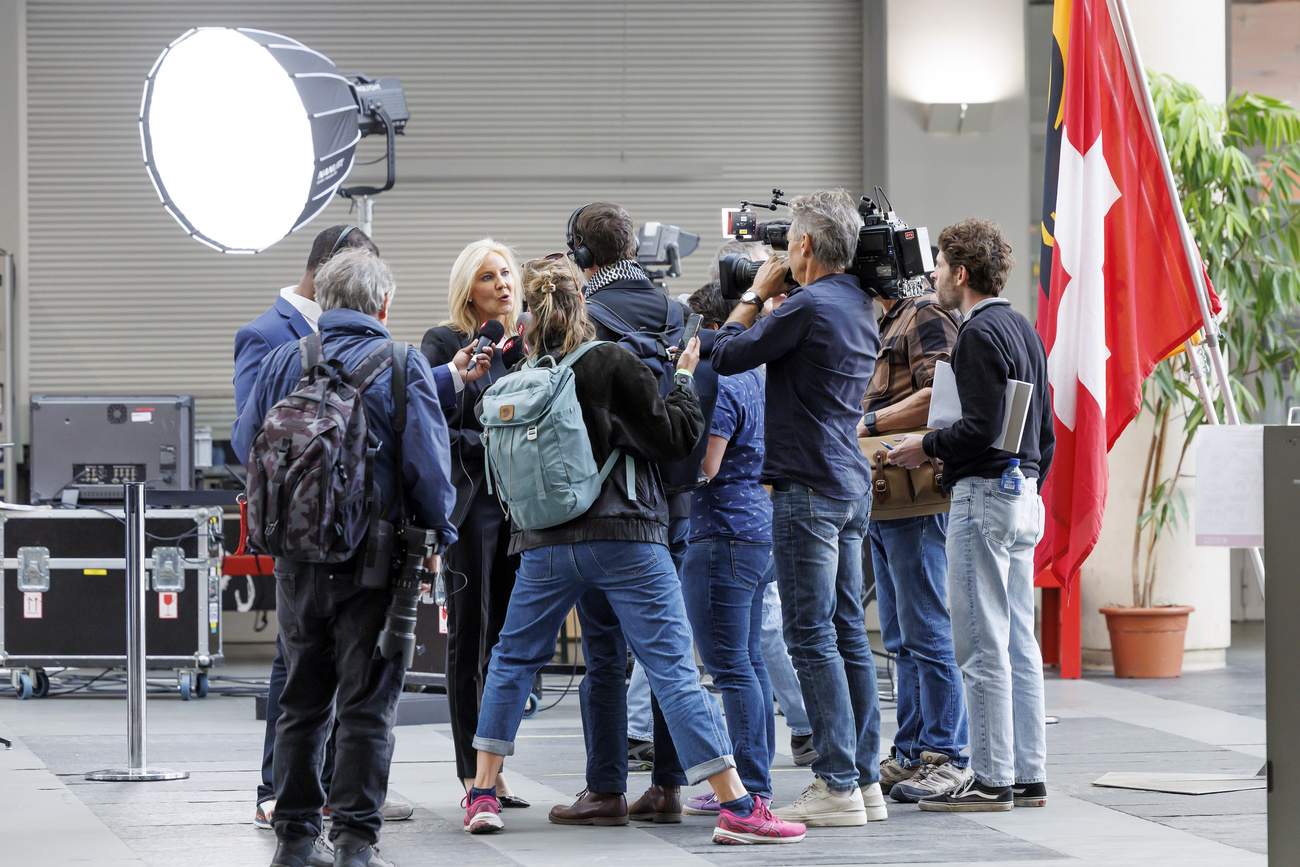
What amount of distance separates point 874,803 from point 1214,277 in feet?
14.1

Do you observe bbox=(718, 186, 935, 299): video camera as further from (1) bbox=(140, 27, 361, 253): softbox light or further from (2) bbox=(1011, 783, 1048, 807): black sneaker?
(1) bbox=(140, 27, 361, 253): softbox light

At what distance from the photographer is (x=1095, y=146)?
16.8ft

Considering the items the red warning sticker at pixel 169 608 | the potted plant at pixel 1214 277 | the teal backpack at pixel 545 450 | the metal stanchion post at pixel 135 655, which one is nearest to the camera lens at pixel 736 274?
the teal backpack at pixel 545 450

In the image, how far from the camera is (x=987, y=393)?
4102mm

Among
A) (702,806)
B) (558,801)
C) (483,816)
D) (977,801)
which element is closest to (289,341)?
(483,816)

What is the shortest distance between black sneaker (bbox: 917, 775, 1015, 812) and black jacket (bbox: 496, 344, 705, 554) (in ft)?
3.99

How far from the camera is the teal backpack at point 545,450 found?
11.9 ft

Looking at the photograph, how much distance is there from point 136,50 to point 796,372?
673 cm

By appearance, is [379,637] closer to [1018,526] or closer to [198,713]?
[1018,526]

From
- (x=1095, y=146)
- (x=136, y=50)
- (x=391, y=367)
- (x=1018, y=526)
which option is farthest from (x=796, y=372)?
(x=136, y=50)

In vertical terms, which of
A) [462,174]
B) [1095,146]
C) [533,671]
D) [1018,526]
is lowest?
[533,671]

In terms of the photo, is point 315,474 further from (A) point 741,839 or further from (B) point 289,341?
(A) point 741,839

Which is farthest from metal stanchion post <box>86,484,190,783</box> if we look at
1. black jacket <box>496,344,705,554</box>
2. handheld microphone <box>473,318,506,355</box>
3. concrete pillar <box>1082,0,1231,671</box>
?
concrete pillar <box>1082,0,1231,671</box>

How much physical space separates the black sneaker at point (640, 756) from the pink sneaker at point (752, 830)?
1249 millimetres
